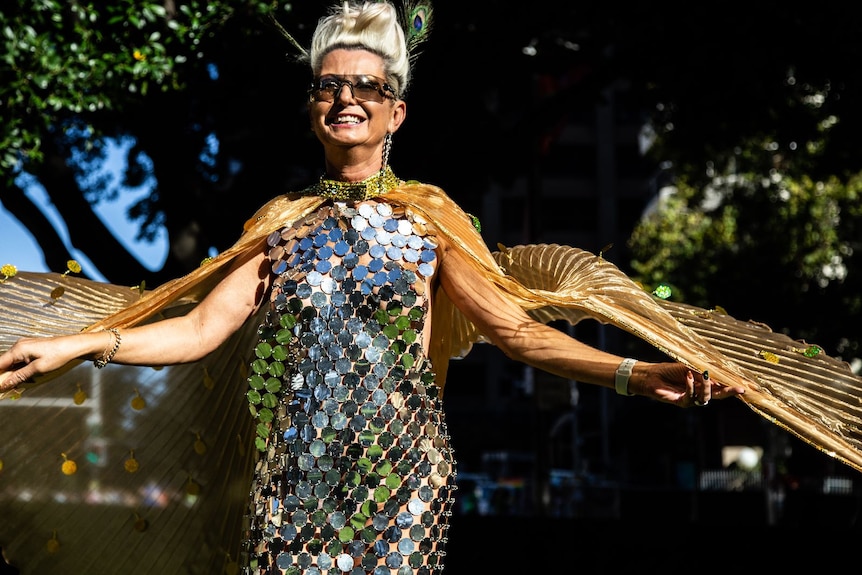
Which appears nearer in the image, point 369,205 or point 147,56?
point 369,205

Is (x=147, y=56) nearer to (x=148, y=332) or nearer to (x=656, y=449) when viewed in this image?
(x=148, y=332)

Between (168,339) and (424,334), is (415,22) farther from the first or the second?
(168,339)

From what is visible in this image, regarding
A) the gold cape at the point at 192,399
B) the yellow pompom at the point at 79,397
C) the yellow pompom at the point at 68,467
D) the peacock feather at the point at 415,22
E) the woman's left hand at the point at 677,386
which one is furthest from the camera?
the yellow pompom at the point at 79,397

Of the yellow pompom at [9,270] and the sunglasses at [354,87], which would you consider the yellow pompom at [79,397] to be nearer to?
the yellow pompom at [9,270]

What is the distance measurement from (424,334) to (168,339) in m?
0.68

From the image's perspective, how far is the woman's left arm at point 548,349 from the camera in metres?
2.76

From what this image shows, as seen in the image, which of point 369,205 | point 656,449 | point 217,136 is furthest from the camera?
point 656,449

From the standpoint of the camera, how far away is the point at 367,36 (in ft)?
10.9

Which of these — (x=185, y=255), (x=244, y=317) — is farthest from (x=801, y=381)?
(x=185, y=255)

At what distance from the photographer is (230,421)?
3727mm

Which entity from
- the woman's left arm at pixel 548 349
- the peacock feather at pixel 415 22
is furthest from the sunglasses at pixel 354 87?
the woman's left arm at pixel 548 349

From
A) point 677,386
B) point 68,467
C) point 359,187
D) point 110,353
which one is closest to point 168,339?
point 110,353

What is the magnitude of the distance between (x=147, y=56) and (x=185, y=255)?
2708mm

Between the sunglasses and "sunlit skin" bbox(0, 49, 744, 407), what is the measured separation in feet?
0.04
